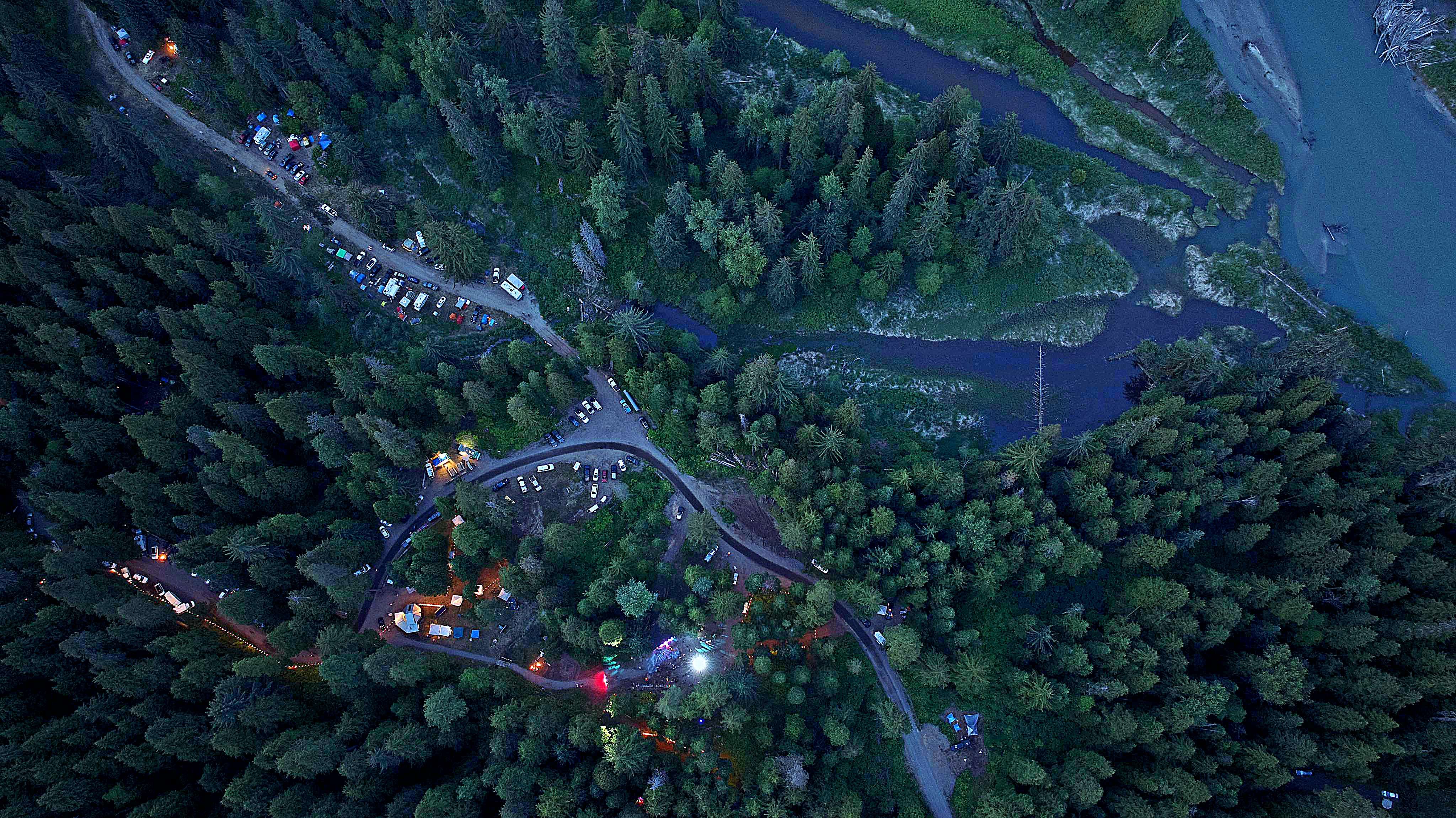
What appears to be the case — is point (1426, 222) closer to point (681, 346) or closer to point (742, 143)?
point (742, 143)

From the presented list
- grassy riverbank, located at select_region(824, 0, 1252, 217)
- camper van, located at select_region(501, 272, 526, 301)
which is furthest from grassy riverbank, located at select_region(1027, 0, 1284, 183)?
camper van, located at select_region(501, 272, 526, 301)

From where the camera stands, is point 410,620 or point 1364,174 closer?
point 410,620

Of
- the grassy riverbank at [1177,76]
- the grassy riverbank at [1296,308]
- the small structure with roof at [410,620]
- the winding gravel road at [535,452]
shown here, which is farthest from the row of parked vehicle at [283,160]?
the grassy riverbank at [1296,308]

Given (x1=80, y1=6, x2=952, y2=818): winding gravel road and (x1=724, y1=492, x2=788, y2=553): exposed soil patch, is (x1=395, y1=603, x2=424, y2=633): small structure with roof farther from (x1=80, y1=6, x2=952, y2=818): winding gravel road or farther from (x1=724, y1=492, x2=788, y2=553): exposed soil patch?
(x1=724, y1=492, x2=788, y2=553): exposed soil patch

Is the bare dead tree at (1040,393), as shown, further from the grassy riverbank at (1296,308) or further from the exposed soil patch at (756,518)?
the exposed soil patch at (756,518)

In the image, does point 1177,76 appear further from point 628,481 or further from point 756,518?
point 628,481

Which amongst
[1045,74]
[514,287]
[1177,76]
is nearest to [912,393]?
[1045,74]

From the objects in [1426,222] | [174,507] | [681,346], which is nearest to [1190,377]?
[1426,222]
